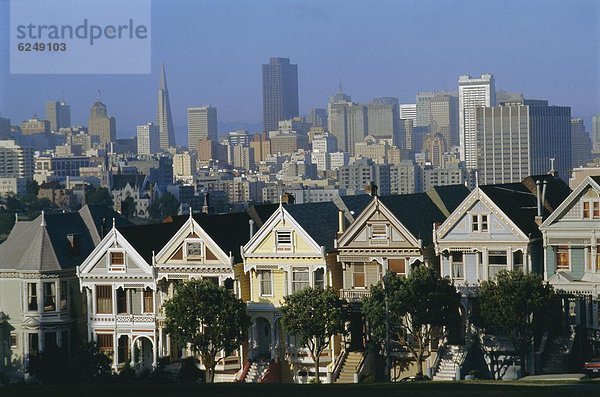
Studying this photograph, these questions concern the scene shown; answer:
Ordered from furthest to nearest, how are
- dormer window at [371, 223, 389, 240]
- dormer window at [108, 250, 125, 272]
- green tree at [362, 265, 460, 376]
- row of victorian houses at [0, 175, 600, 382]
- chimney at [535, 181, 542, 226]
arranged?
dormer window at [108, 250, 125, 272], dormer window at [371, 223, 389, 240], chimney at [535, 181, 542, 226], row of victorian houses at [0, 175, 600, 382], green tree at [362, 265, 460, 376]

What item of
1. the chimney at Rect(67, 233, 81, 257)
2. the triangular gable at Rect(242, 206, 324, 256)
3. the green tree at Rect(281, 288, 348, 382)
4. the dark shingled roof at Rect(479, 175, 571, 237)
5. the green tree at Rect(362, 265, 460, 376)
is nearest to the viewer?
the green tree at Rect(362, 265, 460, 376)

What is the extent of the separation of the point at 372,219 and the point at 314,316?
3.75 meters

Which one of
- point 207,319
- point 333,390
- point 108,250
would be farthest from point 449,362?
point 108,250

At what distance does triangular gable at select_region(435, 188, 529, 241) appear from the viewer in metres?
43.9

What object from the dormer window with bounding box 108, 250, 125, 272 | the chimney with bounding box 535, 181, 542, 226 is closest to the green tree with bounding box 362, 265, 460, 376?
the chimney with bounding box 535, 181, 542, 226

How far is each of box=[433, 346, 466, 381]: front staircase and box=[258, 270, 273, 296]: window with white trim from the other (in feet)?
20.0

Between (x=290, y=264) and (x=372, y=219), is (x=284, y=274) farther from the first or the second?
(x=372, y=219)

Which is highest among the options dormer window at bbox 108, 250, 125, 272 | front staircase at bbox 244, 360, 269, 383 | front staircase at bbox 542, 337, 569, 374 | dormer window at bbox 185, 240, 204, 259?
dormer window at bbox 185, 240, 204, 259

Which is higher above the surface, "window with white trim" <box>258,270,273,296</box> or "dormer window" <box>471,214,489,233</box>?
"dormer window" <box>471,214,489,233</box>

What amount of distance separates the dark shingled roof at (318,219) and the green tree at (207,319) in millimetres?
3276

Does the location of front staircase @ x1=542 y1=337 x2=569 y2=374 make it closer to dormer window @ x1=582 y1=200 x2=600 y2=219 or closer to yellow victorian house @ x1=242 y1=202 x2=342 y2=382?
dormer window @ x1=582 y1=200 x2=600 y2=219

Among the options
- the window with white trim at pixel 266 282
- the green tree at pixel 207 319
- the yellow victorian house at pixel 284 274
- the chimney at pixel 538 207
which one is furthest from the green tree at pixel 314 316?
the chimney at pixel 538 207

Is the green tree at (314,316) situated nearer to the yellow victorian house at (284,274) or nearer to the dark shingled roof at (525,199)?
the yellow victorian house at (284,274)

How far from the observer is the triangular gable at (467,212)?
43906 mm
